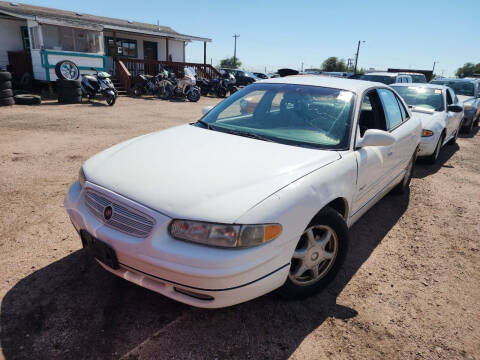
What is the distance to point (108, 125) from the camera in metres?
9.02

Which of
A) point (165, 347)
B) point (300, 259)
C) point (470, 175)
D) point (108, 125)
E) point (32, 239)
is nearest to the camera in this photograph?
point (165, 347)

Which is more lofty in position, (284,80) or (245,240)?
(284,80)

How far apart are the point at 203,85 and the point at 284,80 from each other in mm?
16444

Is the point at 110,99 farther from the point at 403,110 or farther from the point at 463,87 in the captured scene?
the point at 463,87

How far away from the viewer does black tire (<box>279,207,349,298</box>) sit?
230cm

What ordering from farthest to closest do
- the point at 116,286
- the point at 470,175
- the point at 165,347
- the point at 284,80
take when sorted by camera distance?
the point at 470,175 → the point at 284,80 → the point at 116,286 → the point at 165,347

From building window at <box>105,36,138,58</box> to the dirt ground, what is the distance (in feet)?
60.9

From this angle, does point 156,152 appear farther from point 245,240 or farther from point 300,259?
point 300,259

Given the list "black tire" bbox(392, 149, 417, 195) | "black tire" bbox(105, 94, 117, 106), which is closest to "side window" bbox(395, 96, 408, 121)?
"black tire" bbox(392, 149, 417, 195)

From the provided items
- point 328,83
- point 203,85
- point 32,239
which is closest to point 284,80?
A: point 328,83

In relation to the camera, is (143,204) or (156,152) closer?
(143,204)

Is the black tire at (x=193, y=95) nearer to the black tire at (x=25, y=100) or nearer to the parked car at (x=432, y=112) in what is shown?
the black tire at (x=25, y=100)

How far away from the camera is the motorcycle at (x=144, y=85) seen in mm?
16797

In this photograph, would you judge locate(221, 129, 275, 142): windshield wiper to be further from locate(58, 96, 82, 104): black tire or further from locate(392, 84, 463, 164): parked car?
locate(58, 96, 82, 104): black tire
